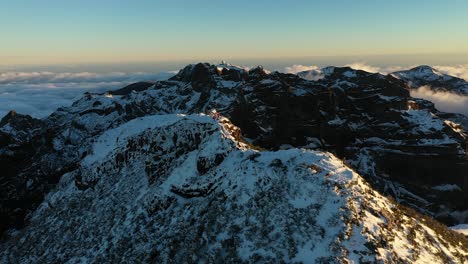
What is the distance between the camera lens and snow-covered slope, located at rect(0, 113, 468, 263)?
31.3m

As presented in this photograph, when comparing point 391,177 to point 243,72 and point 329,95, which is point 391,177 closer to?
point 329,95

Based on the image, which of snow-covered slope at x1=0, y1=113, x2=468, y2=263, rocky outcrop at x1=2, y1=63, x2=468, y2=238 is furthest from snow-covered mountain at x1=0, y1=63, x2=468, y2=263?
rocky outcrop at x1=2, y1=63, x2=468, y2=238

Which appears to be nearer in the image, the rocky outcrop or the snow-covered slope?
the snow-covered slope

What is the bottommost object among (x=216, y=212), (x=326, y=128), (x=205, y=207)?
(x=326, y=128)

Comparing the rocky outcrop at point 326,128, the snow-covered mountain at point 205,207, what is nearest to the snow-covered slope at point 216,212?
the snow-covered mountain at point 205,207

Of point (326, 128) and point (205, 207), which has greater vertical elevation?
point (205, 207)

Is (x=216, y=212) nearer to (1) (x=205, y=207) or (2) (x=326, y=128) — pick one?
(1) (x=205, y=207)

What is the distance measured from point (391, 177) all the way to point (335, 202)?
95.3 meters

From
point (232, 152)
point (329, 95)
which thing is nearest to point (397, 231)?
point (232, 152)

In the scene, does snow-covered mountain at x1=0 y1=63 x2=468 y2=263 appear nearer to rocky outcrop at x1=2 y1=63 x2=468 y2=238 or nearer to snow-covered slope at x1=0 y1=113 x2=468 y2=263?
snow-covered slope at x1=0 y1=113 x2=468 y2=263

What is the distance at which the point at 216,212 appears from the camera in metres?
36.5

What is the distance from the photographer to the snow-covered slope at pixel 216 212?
31344mm

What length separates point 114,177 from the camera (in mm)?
52125

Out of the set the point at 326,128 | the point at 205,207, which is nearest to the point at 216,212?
the point at 205,207
